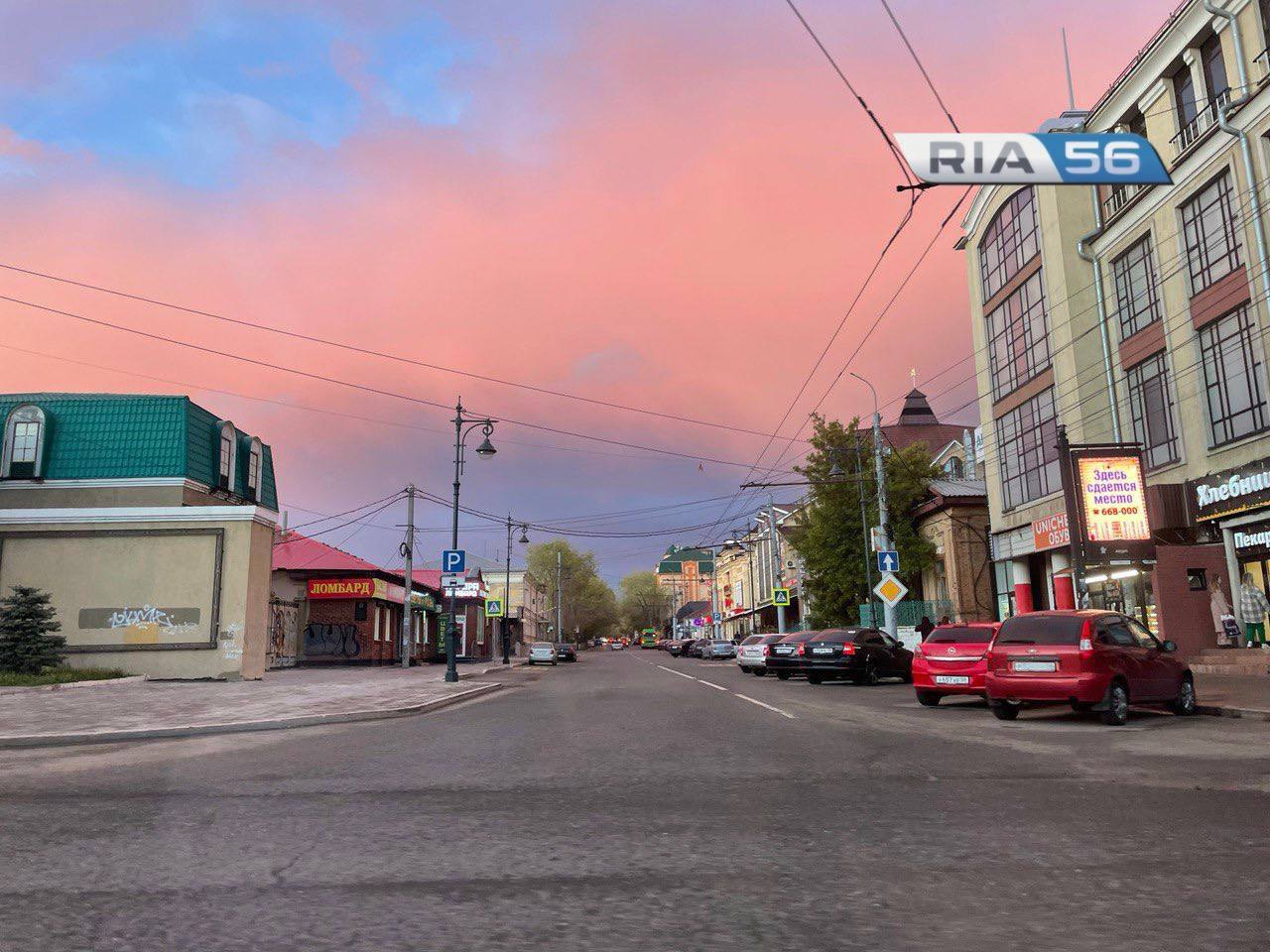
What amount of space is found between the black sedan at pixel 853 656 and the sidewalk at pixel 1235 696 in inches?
307

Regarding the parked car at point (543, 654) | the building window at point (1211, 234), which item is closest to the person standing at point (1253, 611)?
the building window at point (1211, 234)

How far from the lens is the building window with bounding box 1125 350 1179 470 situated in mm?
27125

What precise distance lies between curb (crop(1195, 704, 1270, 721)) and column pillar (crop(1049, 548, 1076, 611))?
17709mm

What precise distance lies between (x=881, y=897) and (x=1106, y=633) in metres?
11.1

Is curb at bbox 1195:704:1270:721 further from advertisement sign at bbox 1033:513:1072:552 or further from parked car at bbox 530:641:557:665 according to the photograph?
parked car at bbox 530:641:557:665

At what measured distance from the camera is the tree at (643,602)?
170 metres

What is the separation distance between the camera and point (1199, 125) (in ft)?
83.5

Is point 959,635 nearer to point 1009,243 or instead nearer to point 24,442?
point 1009,243

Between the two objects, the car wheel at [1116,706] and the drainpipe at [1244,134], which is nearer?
the car wheel at [1116,706]

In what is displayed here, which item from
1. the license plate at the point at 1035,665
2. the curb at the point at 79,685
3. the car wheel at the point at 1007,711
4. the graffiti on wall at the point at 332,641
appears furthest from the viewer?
the graffiti on wall at the point at 332,641

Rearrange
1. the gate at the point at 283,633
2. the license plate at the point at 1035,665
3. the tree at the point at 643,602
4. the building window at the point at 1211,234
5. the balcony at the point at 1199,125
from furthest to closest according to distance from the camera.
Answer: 1. the tree at the point at 643,602
2. the gate at the point at 283,633
3. the balcony at the point at 1199,125
4. the building window at the point at 1211,234
5. the license plate at the point at 1035,665

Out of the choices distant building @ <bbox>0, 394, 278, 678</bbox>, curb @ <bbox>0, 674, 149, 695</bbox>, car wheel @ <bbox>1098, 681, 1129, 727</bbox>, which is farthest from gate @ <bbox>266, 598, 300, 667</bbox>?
car wheel @ <bbox>1098, 681, 1129, 727</bbox>

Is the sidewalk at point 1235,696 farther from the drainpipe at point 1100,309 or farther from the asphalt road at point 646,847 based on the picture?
the drainpipe at point 1100,309

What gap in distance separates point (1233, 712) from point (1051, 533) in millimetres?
18243
